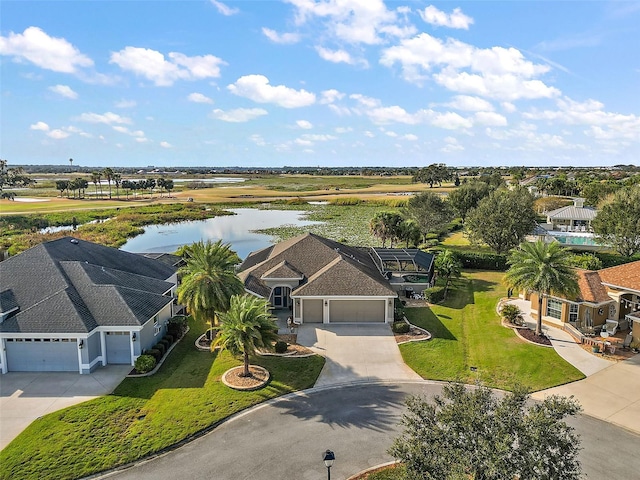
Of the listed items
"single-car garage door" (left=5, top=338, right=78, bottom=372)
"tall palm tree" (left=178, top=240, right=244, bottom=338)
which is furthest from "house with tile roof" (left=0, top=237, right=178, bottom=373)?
"tall palm tree" (left=178, top=240, right=244, bottom=338)

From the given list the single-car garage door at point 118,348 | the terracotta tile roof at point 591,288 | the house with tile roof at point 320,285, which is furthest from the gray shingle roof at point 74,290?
the terracotta tile roof at point 591,288

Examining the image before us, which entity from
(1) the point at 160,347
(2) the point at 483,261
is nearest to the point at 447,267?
(2) the point at 483,261

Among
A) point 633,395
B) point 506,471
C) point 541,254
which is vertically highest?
point 541,254

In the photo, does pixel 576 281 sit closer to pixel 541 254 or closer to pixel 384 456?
pixel 541 254

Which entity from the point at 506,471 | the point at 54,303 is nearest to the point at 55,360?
the point at 54,303

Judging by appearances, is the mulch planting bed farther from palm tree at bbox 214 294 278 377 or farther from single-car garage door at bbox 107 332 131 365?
single-car garage door at bbox 107 332 131 365

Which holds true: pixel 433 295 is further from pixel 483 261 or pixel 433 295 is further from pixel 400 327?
pixel 483 261
